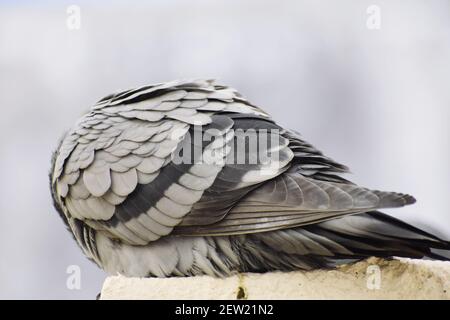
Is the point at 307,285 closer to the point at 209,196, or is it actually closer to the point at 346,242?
the point at 346,242

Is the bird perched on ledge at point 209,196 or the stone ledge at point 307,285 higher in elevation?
the bird perched on ledge at point 209,196

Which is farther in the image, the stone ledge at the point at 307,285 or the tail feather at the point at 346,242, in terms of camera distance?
the stone ledge at the point at 307,285

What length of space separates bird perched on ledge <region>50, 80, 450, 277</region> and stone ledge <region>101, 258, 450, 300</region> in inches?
1.4

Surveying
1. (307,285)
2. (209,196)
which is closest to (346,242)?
(307,285)

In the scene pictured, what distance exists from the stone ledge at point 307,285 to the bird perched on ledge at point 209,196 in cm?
4

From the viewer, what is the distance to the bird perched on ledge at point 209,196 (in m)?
1.76

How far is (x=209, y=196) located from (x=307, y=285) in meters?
0.39

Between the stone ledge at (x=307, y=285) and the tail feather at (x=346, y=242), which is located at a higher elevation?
the tail feather at (x=346, y=242)

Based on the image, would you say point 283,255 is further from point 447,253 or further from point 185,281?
point 447,253

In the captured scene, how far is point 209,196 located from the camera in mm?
1875

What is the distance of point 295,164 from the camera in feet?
6.36

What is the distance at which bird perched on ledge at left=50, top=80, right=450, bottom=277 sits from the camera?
1.76 metres

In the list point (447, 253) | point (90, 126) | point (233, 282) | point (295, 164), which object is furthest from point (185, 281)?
point (447, 253)
